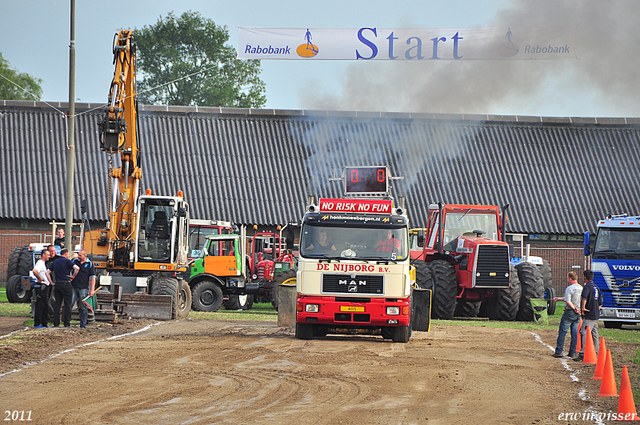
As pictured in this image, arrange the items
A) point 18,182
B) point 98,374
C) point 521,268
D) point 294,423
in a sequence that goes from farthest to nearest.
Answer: point 18,182 < point 521,268 < point 98,374 < point 294,423

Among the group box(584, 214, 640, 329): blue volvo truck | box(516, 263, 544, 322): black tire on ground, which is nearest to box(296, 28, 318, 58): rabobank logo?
box(516, 263, 544, 322): black tire on ground

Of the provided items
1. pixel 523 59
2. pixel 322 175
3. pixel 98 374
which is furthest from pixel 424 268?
pixel 322 175

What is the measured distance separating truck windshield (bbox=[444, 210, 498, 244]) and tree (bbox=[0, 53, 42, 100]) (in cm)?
4388

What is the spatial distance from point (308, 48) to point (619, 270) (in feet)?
37.0

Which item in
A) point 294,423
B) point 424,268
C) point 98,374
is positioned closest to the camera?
point 294,423

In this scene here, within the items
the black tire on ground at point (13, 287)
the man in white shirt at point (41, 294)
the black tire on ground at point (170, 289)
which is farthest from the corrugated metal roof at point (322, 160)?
the man in white shirt at point (41, 294)

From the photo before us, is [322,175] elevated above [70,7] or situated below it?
below

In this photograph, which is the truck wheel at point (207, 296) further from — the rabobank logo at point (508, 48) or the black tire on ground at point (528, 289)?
Result: the rabobank logo at point (508, 48)

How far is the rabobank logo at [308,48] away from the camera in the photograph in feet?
78.7

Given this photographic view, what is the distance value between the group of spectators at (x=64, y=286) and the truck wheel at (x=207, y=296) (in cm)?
727

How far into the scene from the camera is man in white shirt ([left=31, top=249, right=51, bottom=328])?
17375mm

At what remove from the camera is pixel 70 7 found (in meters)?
22.7

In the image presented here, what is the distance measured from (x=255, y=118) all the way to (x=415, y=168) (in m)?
8.78

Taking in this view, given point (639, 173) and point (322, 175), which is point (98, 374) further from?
point (639, 173)
